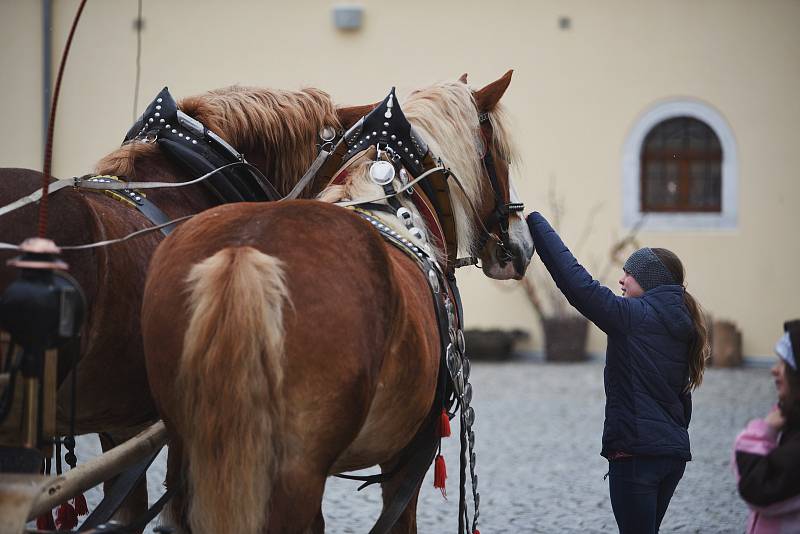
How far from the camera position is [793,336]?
2.30 meters

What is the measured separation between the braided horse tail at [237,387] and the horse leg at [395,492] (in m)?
0.91

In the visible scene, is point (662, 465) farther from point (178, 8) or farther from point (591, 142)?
point (178, 8)

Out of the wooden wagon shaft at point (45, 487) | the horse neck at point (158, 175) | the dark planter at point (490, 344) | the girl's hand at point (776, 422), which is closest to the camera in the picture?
the wooden wagon shaft at point (45, 487)

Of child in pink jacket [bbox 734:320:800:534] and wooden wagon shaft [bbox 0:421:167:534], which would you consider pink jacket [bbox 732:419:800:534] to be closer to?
child in pink jacket [bbox 734:320:800:534]

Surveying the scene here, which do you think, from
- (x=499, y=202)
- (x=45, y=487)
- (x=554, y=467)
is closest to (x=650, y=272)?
(x=499, y=202)

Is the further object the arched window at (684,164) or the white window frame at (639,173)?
the arched window at (684,164)

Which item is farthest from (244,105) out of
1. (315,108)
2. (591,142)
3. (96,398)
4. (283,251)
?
(591,142)

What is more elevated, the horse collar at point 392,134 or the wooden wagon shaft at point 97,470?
the horse collar at point 392,134

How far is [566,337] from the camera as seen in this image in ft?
40.4

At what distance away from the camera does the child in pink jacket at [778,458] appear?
7.24 ft

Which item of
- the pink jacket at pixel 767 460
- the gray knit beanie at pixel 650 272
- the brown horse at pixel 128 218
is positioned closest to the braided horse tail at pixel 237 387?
the brown horse at pixel 128 218

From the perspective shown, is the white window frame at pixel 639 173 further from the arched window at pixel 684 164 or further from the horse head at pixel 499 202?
the horse head at pixel 499 202

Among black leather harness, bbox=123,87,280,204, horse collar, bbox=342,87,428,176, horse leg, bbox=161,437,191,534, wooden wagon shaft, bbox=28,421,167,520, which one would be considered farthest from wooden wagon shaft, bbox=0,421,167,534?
horse collar, bbox=342,87,428,176

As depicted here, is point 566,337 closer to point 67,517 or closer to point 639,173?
point 639,173
